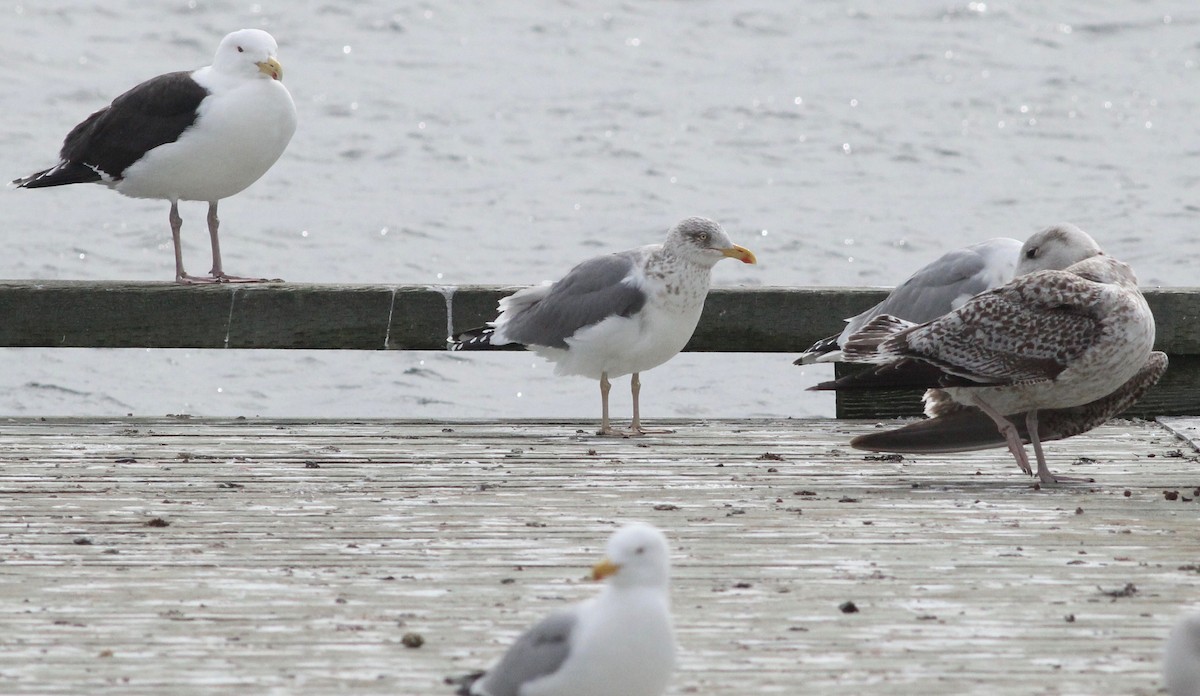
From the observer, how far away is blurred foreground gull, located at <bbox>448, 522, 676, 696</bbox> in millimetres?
2941

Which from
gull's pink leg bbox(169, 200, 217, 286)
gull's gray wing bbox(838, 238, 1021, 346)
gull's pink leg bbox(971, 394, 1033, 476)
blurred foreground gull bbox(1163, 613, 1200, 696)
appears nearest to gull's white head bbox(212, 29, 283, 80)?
gull's pink leg bbox(169, 200, 217, 286)

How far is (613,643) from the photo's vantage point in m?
2.94

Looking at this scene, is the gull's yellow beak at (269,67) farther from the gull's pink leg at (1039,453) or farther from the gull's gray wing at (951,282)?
the gull's pink leg at (1039,453)

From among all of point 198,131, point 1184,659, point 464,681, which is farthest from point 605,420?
point 1184,659

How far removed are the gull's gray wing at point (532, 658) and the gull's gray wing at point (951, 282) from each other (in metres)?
3.59

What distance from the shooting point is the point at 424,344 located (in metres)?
6.61

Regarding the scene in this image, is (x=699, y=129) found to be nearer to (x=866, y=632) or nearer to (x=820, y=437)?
(x=820, y=437)

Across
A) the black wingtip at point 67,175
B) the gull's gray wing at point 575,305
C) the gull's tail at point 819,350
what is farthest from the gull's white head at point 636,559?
the black wingtip at point 67,175

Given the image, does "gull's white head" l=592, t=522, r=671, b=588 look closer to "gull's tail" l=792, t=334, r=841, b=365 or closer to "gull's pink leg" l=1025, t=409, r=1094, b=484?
"gull's pink leg" l=1025, t=409, r=1094, b=484

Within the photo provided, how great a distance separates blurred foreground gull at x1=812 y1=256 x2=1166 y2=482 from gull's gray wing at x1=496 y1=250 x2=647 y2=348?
3.85 ft

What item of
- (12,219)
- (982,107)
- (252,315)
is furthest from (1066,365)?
(982,107)

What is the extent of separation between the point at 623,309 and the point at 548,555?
88.5 inches

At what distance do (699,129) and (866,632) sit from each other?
17.4 meters

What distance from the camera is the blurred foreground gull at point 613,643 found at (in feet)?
9.65
